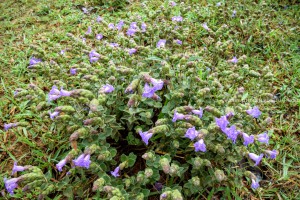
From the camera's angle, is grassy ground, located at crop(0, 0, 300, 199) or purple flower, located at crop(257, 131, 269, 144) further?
grassy ground, located at crop(0, 0, 300, 199)

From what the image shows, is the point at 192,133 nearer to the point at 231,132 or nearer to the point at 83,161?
the point at 231,132

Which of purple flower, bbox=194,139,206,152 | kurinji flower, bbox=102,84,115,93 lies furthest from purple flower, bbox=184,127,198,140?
kurinji flower, bbox=102,84,115,93

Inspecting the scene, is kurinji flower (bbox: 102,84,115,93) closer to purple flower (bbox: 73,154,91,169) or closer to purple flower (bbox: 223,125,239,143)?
purple flower (bbox: 73,154,91,169)

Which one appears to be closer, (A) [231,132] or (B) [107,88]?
(A) [231,132]

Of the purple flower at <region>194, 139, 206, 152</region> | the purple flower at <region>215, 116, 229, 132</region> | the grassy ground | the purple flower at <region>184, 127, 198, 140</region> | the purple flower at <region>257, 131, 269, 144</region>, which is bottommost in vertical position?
the grassy ground

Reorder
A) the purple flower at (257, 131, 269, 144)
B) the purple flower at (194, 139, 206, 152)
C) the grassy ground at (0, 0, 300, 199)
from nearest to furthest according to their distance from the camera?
the purple flower at (194, 139, 206, 152), the purple flower at (257, 131, 269, 144), the grassy ground at (0, 0, 300, 199)

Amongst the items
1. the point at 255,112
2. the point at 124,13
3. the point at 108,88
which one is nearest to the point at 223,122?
the point at 255,112

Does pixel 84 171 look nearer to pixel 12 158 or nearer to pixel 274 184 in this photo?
pixel 12 158

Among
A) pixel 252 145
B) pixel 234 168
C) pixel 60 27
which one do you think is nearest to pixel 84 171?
pixel 234 168

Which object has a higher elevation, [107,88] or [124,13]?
[107,88]
